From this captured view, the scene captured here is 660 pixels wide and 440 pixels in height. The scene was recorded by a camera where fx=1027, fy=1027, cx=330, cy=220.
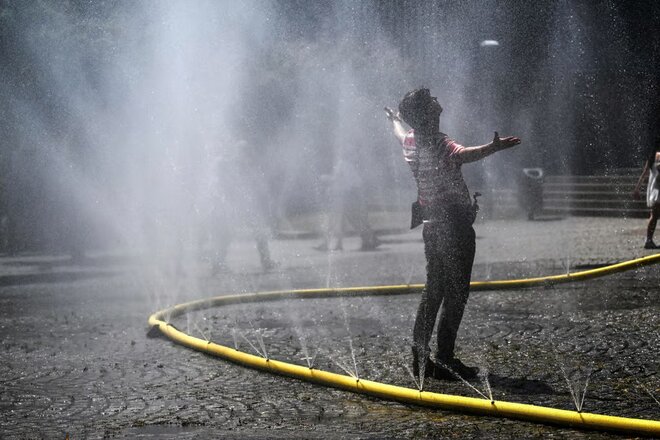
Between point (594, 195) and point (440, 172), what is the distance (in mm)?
19049

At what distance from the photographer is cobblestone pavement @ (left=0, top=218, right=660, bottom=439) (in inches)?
218

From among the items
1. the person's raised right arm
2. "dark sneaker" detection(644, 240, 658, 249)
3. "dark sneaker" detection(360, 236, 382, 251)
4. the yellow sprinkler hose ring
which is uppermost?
the person's raised right arm

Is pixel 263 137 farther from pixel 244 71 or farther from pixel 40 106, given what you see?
pixel 40 106

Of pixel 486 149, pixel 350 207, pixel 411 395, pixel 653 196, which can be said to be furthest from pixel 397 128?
pixel 350 207

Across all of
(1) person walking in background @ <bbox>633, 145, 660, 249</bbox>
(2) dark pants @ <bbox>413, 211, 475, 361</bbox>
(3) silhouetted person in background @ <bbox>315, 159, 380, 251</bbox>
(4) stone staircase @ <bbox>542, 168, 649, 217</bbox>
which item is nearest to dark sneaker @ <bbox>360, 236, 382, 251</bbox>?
(3) silhouetted person in background @ <bbox>315, 159, 380, 251</bbox>

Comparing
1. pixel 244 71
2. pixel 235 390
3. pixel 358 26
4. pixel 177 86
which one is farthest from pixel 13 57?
pixel 235 390

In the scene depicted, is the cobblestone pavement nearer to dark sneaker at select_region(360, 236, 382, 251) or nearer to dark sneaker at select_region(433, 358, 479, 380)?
dark sneaker at select_region(433, 358, 479, 380)

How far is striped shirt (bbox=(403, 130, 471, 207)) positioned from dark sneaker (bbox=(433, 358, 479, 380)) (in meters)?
1.01

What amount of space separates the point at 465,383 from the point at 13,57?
2075 centimetres

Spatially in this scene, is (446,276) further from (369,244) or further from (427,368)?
(369,244)

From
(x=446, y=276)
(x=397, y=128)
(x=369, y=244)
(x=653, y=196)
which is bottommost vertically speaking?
(x=369, y=244)

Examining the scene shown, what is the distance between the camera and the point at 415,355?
21.6ft

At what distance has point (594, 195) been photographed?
24672 mm

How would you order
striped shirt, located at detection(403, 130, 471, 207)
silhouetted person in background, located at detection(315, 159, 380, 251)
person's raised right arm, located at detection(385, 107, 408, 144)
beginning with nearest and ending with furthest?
striped shirt, located at detection(403, 130, 471, 207)
person's raised right arm, located at detection(385, 107, 408, 144)
silhouetted person in background, located at detection(315, 159, 380, 251)
